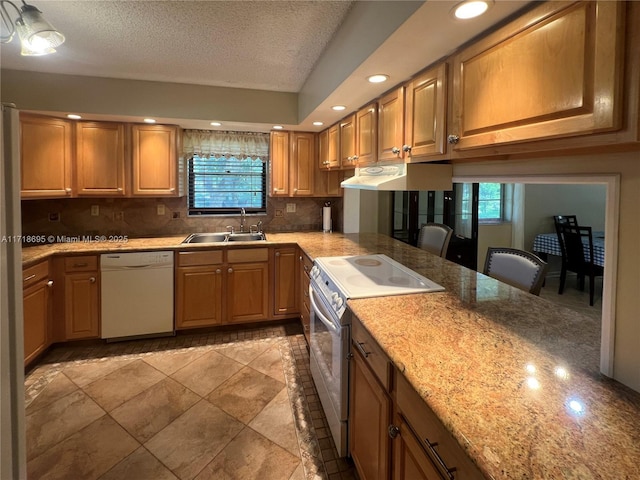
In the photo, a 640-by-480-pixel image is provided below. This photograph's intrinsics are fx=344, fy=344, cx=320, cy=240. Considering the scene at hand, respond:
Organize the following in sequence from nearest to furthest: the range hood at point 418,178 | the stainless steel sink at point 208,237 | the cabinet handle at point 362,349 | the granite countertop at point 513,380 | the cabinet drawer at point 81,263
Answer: the granite countertop at point 513,380
the cabinet handle at point 362,349
the range hood at point 418,178
the cabinet drawer at point 81,263
the stainless steel sink at point 208,237

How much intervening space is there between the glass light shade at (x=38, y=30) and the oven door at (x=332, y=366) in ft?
6.13

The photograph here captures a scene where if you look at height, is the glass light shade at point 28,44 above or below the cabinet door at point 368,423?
above

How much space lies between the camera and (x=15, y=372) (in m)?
1.20

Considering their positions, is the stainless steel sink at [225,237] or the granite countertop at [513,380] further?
the stainless steel sink at [225,237]

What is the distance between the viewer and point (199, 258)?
3.22 meters

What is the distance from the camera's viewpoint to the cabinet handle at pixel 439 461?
85 cm

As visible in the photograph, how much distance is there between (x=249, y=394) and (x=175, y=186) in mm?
2142

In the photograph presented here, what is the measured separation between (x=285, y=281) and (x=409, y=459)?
2.47 meters

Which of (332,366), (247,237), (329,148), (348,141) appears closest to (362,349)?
(332,366)

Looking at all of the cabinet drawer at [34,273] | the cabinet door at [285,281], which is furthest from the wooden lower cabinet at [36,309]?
the cabinet door at [285,281]

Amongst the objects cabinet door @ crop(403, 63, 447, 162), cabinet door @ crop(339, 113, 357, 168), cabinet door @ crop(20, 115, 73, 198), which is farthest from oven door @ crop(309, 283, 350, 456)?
cabinet door @ crop(20, 115, 73, 198)

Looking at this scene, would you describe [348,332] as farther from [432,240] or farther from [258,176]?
[258,176]

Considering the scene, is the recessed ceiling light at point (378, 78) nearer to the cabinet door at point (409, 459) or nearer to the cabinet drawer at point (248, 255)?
the cabinet door at point (409, 459)

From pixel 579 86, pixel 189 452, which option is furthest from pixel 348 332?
pixel 579 86
